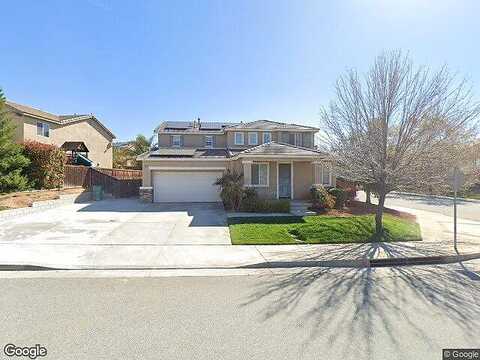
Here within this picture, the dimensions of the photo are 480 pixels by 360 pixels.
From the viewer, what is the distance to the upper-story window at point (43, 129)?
1047 inches

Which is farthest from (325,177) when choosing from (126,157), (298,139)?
(126,157)

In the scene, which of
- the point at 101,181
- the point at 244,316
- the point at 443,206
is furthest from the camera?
the point at 101,181

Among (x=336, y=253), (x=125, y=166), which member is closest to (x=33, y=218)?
(x=336, y=253)

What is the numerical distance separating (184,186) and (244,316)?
16.4m

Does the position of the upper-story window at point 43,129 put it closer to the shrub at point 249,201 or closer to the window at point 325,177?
the shrub at point 249,201

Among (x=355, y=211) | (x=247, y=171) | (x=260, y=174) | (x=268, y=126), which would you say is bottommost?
(x=355, y=211)

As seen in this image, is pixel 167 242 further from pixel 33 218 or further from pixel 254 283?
pixel 33 218

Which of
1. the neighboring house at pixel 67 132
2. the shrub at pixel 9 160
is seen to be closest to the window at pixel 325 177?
the shrub at pixel 9 160

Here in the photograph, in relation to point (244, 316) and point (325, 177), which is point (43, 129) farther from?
point (244, 316)

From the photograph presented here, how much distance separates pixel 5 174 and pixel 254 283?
708 inches

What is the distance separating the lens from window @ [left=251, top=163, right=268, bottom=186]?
1873 cm

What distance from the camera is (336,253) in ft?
26.3

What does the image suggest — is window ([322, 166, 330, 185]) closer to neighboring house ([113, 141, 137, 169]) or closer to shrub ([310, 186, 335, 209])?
shrub ([310, 186, 335, 209])

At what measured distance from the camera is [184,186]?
20250mm
